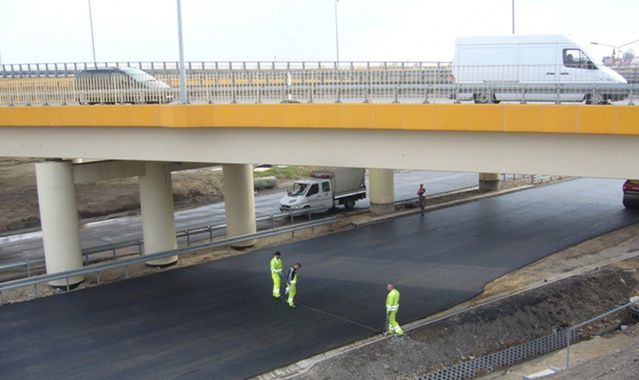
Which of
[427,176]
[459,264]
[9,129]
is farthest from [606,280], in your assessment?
[427,176]

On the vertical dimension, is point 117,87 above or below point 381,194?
above

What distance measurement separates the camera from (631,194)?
1188 inches

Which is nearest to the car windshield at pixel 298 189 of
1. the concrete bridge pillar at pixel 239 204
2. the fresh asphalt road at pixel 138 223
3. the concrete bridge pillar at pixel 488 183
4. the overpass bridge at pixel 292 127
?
the fresh asphalt road at pixel 138 223

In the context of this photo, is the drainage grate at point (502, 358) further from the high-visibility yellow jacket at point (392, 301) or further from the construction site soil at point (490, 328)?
the high-visibility yellow jacket at point (392, 301)

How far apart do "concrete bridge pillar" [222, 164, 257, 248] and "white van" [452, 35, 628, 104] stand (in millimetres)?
8967

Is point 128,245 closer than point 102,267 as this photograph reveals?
No

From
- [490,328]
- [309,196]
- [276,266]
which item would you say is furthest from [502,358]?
[309,196]

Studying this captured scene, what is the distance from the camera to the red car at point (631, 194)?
98.1 ft

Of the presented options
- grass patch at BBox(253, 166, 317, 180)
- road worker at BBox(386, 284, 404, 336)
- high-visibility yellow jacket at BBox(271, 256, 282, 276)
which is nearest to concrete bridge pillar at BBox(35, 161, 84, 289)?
high-visibility yellow jacket at BBox(271, 256, 282, 276)

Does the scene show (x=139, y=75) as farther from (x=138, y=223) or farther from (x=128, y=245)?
(x=138, y=223)

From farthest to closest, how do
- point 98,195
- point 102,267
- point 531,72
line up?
point 98,195
point 102,267
point 531,72

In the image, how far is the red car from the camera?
29.9m

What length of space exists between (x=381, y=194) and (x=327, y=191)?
2.84 metres

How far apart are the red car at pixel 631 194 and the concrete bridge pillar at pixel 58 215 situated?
24157mm
